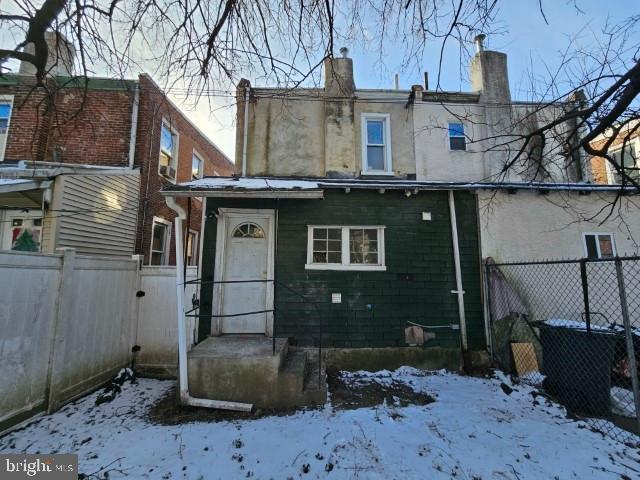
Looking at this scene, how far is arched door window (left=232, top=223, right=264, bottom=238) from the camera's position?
6.64m

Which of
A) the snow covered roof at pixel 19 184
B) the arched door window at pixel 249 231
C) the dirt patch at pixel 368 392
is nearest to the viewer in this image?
the dirt patch at pixel 368 392

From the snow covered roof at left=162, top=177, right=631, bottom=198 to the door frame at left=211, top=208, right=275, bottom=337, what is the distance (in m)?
0.66

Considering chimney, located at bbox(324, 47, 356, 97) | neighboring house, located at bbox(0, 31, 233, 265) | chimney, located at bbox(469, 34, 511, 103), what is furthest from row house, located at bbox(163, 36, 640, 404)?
chimney, located at bbox(469, 34, 511, 103)

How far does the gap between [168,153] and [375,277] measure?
7.84 meters

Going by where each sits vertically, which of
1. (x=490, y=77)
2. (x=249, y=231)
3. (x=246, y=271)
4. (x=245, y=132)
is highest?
(x=490, y=77)

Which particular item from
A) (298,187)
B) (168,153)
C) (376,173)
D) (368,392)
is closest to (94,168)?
(168,153)

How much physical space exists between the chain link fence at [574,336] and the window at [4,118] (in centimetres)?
1278

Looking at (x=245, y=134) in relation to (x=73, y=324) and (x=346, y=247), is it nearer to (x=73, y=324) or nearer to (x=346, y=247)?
(x=346, y=247)

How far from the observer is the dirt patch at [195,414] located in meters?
4.19

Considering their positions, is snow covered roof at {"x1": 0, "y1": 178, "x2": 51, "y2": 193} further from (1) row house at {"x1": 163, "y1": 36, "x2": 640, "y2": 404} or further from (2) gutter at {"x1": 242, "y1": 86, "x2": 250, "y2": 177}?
(2) gutter at {"x1": 242, "y1": 86, "x2": 250, "y2": 177}

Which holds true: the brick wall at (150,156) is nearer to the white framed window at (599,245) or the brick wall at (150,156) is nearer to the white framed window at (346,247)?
the white framed window at (346,247)

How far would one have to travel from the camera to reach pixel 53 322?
4.33 meters

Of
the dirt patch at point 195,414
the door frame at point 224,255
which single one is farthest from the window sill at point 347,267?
the dirt patch at point 195,414

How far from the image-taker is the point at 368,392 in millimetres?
5145
